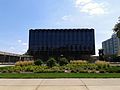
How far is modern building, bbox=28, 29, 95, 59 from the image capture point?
289 ft

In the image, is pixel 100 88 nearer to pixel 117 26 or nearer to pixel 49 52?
pixel 117 26

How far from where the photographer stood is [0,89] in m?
11.6

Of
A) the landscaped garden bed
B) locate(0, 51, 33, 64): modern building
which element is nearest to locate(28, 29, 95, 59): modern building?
locate(0, 51, 33, 64): modern building

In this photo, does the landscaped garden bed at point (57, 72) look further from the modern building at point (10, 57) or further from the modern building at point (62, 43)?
the modern building at point (10, 57)

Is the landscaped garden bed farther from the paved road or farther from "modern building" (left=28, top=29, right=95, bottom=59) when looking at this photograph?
"modern building" (left=28, top=29, right=95, bottom=59)

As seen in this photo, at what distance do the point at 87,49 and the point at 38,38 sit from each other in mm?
19044

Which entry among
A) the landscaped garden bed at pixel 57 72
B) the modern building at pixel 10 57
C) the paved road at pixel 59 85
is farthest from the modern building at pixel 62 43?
the paved road at pixel 59 85

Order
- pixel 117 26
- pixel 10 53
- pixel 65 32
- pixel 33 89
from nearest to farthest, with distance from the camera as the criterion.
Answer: pixel 33 89 < pixel 117 26 < pixel 65 32 < pixel 10 53

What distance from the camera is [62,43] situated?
296 feet

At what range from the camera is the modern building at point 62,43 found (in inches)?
3465

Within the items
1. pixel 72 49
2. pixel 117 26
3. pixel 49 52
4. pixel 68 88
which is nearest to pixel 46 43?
pixel 49 52

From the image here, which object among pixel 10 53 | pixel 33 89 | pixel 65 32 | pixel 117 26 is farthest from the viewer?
pixel 10 53

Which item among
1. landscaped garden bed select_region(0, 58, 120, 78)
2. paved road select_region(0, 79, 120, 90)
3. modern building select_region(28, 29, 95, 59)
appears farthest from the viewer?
modern building select_region(28, 29, 95, 59)

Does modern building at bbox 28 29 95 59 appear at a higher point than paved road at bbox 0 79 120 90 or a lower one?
higher
